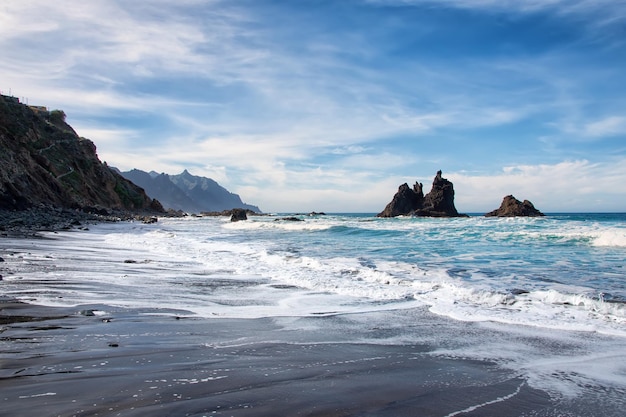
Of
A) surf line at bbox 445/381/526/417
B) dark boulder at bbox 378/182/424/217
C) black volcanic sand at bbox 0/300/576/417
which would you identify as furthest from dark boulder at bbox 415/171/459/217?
surf line at bbox 445/381/526/417

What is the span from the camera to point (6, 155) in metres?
34.2

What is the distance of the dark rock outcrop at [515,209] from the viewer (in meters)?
61.4

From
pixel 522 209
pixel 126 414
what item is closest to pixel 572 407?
pixel 126 414

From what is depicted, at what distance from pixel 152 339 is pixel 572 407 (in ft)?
12.3

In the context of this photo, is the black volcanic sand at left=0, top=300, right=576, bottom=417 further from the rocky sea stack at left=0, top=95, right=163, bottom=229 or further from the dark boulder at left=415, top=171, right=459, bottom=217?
the dark boulder at left=415, top=171, right=459, bottom=217

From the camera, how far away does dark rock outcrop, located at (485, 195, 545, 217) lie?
2416 inches

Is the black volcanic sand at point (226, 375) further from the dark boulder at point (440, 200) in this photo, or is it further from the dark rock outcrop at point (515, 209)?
the dark boulder at point (440, 200)

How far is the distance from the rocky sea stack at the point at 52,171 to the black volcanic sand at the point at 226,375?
92.0 feet

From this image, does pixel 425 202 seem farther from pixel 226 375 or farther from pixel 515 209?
pixel 226 375

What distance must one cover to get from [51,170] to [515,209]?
6106 cm

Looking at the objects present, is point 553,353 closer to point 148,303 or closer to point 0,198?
point 148,303

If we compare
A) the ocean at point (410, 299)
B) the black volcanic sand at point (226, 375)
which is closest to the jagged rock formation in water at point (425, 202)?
the ocean at point (410, 299)

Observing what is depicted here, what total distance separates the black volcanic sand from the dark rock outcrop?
6374 centimetres

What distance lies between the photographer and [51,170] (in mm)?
49406
